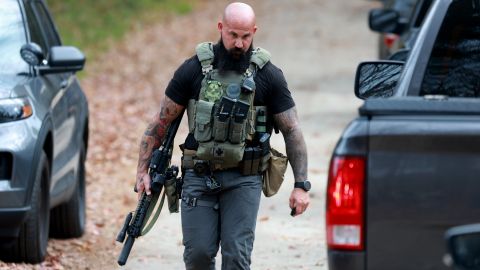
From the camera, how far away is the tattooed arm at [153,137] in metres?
6.80

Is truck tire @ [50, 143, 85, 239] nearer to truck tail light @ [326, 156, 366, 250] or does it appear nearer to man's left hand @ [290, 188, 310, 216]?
man's left hand @ [290, 188, 310, 216]

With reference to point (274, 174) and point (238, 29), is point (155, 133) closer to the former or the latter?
point (274, 174)

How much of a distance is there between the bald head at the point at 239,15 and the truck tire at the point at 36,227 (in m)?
2.46

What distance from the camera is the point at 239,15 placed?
6.53 meters

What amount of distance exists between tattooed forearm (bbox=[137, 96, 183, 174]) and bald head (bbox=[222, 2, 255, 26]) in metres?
0.54

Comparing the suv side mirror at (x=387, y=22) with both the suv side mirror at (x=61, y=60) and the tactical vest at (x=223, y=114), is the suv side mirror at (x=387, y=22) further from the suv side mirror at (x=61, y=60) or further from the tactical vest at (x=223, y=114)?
the tactical vest at (x=223, y=114)

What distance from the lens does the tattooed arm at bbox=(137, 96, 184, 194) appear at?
6797mm

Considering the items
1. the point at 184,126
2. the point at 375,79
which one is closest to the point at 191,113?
the point at 375,79

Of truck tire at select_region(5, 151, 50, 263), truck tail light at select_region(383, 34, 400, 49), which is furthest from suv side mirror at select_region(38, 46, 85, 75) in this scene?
truck tail light at select_region(383, 34, 400, 49)

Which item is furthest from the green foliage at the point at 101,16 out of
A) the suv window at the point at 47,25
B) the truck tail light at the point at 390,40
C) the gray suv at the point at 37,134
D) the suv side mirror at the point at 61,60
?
the suv side mirror at the point at 61,60

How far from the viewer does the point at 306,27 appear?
29562 mm

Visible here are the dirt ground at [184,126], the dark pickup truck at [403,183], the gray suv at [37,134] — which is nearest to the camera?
the dark pickup truck at [403,183]

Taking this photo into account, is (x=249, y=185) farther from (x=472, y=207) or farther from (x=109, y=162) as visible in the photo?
(x=109, y=162)

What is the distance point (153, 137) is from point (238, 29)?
77 cm
